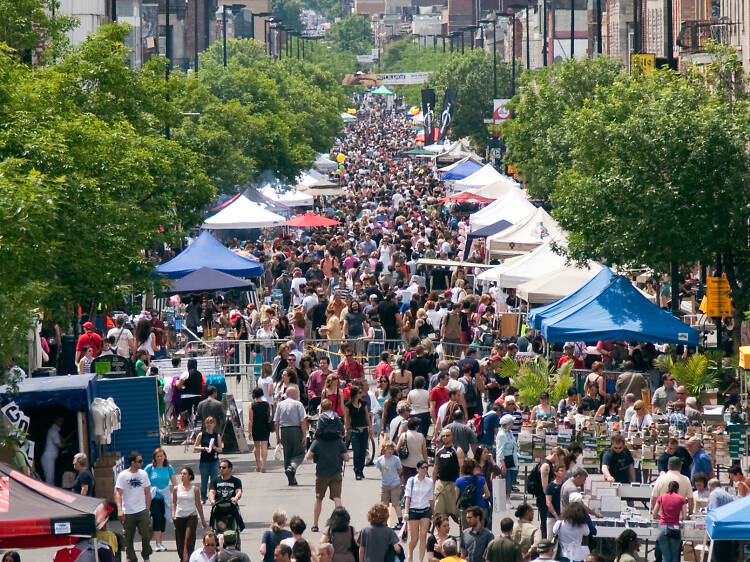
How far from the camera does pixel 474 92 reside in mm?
87250

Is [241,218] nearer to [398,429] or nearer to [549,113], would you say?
[549,113]

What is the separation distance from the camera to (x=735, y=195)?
23297 millimetres

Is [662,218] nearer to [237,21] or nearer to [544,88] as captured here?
[544,88]

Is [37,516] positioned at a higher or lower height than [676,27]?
lower

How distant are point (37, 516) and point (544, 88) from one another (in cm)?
3297

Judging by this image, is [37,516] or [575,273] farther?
[575,273]

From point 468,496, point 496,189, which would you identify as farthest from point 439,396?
point 496,189

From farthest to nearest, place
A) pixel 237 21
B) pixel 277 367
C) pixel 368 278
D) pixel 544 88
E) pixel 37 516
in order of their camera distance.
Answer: pixel 237 21 → pixel 544 88 → pixel 368 278 → pixel 277 367 → pixel 37 516

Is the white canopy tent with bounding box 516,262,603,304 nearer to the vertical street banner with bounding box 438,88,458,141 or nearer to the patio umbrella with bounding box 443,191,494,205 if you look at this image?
the patio umbrella with bounding box 443,191,494,205

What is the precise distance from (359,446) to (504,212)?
71.7ft

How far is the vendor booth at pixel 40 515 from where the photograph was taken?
12.4m

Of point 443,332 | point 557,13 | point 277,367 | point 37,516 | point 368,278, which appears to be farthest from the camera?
point 557,13

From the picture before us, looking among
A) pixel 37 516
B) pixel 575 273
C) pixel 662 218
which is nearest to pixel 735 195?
pixel 662 218

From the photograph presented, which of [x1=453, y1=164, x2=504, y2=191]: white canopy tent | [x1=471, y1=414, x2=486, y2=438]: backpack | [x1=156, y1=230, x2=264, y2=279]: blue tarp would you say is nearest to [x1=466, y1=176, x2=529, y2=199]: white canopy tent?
[x1=453, y1=164, x2=504, y2=191]: white canopy tent
